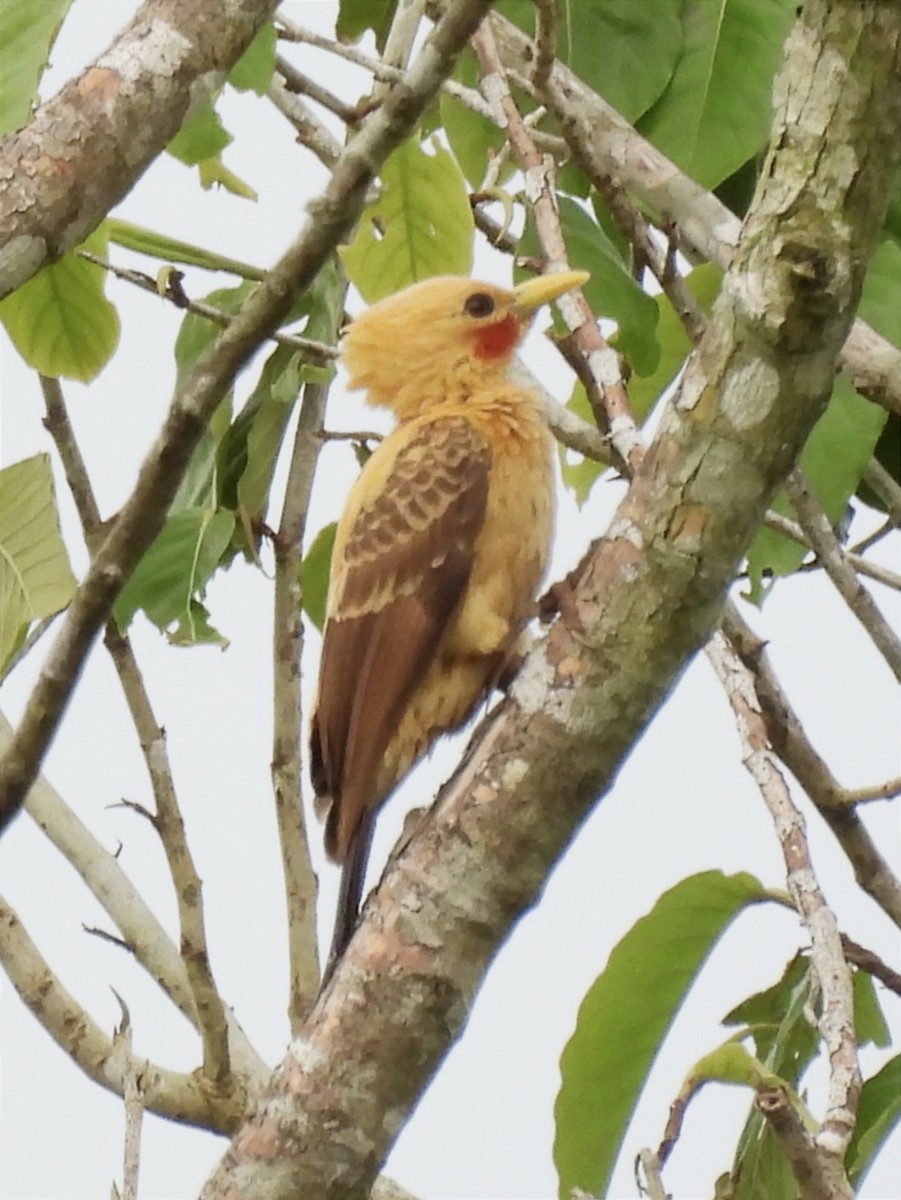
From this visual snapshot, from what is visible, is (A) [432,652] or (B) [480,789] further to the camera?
(A) [432,652]

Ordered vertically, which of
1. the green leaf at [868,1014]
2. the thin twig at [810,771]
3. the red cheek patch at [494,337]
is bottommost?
the green leaf at [868,1014]

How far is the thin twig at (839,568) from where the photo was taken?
7.62 ft

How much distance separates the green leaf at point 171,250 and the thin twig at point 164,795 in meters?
0.30

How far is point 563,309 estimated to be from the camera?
2.64 meters

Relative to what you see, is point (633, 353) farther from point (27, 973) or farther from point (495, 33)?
point (27, 973)

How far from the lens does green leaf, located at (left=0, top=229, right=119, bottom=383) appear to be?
291cm

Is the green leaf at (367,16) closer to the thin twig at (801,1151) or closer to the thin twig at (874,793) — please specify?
the thin twig at (874,793)

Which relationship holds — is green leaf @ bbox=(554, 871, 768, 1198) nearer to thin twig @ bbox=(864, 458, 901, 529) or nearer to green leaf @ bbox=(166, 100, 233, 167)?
thin twig @ bbox=(864, 458, 901, 529)

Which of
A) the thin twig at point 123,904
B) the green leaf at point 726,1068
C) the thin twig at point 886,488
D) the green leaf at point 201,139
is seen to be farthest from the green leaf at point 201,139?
the green leaf at point 726,1068

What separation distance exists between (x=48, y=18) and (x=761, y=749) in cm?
154

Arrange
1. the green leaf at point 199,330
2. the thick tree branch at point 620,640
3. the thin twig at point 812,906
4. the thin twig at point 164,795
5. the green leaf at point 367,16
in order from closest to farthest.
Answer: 1. the thick tree branch at point 620,640
2. the thin twig at point 812,906
3. the thin twig at point 164,795
4. the green leaf at point 199,330
5. the green leaf at point 367,16

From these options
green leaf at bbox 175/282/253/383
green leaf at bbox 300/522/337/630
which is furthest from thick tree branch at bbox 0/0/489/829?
green leaf at bbox 300/522/337/630

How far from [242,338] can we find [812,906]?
3.55 feet

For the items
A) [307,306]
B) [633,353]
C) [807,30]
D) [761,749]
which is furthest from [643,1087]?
[807,30]
